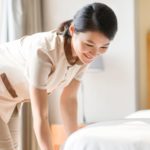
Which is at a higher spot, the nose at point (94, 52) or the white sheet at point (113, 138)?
the nose at point (94, 52)

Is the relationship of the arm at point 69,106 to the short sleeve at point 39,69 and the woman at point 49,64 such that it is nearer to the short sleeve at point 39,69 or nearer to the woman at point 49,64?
the woman at point 49,64

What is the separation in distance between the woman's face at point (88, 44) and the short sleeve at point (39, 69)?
0.10 meters

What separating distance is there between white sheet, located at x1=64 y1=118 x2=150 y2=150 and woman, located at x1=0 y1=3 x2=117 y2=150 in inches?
3.7

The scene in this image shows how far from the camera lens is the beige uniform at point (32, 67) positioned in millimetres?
1024

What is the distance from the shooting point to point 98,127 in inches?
41.6

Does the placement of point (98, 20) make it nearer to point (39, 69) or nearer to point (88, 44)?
point (88, 44)

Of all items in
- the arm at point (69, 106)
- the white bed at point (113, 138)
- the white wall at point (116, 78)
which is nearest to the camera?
the white bed at point (113, 138)

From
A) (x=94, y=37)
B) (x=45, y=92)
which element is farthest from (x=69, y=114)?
(x=94, y=37)

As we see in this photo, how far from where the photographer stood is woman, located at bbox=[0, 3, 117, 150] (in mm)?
1004

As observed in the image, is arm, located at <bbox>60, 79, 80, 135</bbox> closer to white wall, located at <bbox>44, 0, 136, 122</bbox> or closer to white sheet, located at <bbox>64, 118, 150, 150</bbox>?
white sheet, located at <bbox>64, 118, 150, 150</bbox>

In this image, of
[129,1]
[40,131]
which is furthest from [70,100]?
[129,1]

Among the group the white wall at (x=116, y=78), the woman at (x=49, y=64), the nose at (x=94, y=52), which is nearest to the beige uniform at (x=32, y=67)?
the woman at (x=49, y=64)

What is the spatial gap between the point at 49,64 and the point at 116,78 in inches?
71.7

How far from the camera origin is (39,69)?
101 cm
